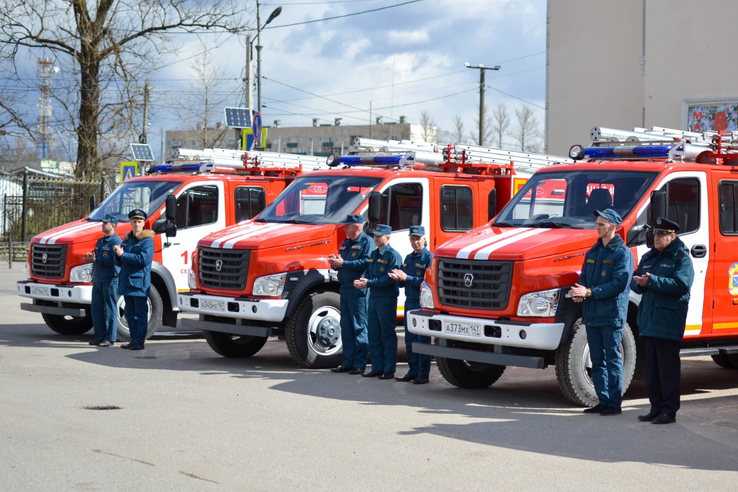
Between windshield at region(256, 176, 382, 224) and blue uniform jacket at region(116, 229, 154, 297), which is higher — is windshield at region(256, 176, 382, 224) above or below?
above

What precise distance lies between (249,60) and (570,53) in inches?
399

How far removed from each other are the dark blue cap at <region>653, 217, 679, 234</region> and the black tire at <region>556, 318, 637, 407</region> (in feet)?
3.93

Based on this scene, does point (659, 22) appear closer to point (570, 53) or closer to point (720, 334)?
point (570, 53)

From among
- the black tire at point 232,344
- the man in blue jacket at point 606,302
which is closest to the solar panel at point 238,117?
the black tire at point 232,344

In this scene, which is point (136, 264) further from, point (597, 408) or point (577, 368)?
point (597, 408)

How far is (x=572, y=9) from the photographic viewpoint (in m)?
32.1

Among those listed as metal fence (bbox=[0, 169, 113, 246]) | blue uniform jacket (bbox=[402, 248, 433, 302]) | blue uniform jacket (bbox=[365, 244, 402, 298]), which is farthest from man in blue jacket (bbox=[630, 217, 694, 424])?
metal fence (bbox=[0, 169, 113, 246])

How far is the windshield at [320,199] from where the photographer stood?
42.5 ft

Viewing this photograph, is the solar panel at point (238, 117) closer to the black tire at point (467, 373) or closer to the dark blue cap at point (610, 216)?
the black tire at point (467, 373)

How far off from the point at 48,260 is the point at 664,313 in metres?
9.28

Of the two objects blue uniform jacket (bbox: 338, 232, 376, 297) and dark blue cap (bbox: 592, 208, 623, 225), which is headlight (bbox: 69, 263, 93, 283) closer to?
blue uniform jacket (bbox: 338, 232, 376, 297)

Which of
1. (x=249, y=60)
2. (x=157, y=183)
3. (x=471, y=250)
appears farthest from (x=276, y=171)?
(x=249, y=60)

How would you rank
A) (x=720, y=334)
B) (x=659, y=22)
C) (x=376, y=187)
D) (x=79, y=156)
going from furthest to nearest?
(x=79, y=156) < (x=659, y=22) < (x=376, y=187) < (x=720, y=334)

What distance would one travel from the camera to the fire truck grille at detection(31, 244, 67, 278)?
1485cm
